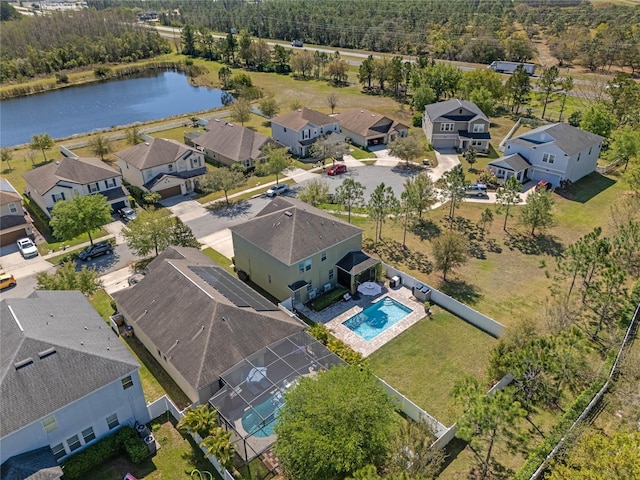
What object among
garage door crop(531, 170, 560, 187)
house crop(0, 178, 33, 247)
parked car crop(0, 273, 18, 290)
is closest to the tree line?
Answer: house crop(0, 178, 33, 247)

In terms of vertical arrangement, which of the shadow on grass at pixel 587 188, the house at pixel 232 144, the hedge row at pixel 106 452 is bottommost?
the shadow on grass at pixel 587 188

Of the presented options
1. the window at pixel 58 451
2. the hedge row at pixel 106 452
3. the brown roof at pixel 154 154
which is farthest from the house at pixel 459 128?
the window at pixel 58 451

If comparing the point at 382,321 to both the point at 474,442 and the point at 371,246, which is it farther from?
the point at 474,442

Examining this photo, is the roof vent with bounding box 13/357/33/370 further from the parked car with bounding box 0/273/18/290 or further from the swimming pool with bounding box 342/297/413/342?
the parked car with bounding box 0/273/18/290

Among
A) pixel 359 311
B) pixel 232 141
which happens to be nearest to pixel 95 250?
pixel 359 311

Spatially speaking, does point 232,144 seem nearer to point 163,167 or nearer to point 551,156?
point 163,167

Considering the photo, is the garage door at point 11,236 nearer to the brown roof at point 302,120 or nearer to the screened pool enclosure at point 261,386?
the screened pool enclosure at point 261,386
